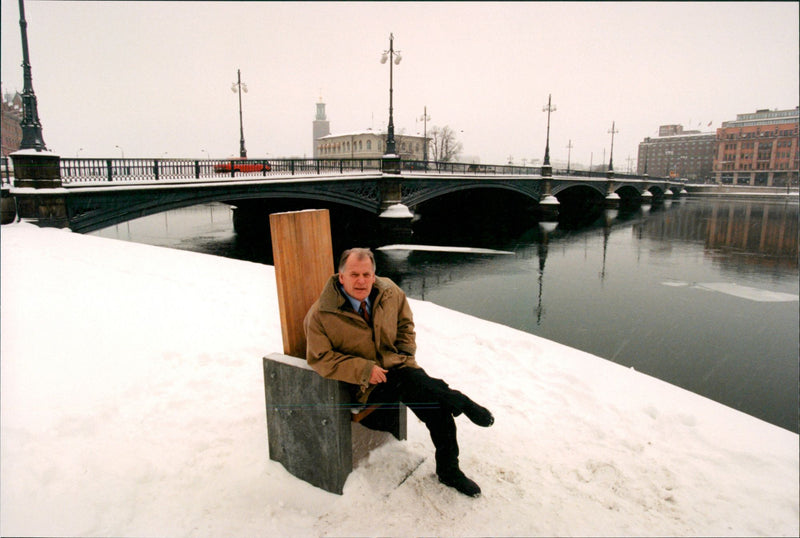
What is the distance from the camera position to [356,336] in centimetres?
279

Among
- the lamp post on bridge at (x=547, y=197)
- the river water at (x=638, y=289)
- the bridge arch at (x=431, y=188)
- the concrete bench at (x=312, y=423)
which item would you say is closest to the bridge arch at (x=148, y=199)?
the river water at (x=638, y=289)

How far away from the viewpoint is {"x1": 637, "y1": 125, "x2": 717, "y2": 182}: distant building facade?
121 metres

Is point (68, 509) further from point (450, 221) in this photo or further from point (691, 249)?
point (450, 221)

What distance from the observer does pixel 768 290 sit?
1596 centimetres

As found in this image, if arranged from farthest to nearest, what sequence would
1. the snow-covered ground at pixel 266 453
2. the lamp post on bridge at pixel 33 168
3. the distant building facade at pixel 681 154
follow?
1. the distant building facade at pixel 681 154
2. the lamp post on bridge at pixel 33 168
3. the snow-covered ground at pixel 266 453

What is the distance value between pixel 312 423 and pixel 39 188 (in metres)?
13.0

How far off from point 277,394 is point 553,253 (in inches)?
883

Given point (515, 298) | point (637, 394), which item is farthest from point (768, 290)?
point (637, 394)

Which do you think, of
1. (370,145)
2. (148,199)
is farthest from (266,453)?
(370,145)

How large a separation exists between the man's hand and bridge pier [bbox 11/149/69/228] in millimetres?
13018

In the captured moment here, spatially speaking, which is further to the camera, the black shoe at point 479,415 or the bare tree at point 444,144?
the bare tree at point 444,144

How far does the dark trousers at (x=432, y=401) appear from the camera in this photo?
108 inches

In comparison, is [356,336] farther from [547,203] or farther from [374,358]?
[547,203]

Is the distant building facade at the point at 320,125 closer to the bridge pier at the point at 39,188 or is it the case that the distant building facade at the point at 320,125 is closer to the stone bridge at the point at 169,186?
the stone bridge at the point at 169,186
